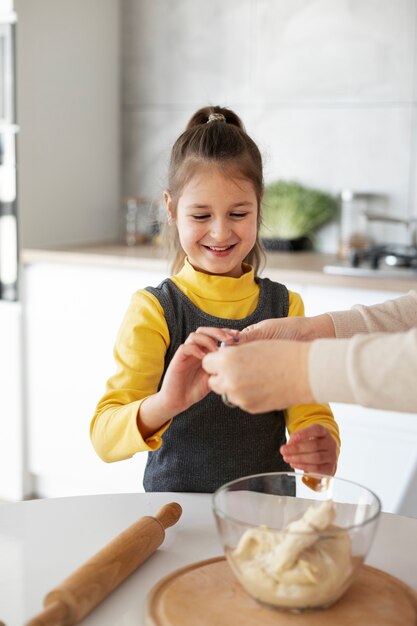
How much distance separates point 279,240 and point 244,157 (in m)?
1.59

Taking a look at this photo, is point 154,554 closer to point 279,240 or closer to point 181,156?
point 181,156

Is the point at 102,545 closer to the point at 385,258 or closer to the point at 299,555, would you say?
the point at 299,555

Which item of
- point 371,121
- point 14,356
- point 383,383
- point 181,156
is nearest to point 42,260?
point 14,356

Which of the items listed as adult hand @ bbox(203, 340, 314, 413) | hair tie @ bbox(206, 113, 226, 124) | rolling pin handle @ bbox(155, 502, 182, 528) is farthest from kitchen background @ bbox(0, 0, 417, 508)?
adult hand @ bbox(203, 340, 314, 413)

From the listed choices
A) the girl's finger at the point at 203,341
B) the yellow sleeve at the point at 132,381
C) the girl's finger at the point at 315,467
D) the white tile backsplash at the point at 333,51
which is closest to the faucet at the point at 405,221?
the white tile backsplash at the point at 333,51

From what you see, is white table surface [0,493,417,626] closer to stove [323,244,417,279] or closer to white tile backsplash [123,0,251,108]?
stove [323,244,417,279]

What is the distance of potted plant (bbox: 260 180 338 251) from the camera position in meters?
3.13

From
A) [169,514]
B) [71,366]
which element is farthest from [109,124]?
[169,514]

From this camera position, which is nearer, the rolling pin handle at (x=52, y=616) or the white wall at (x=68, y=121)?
the rolling pin handle at (x=52, y=616)

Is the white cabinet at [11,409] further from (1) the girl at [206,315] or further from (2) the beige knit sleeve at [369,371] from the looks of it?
(2) the beige knit sleeve at [369,371]

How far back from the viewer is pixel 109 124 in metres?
3.47

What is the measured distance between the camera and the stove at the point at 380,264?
2568mm

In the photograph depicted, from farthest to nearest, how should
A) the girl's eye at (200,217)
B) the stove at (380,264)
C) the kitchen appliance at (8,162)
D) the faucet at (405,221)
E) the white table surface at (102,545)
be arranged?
the kitchen appliance at (8,162) < the faucet at (405,221) < the stove at (380,264) < the girl's eye at (200,217) < the white table surface at (102,545)

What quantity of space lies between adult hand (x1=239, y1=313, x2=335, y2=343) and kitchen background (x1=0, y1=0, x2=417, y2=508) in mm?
1480
